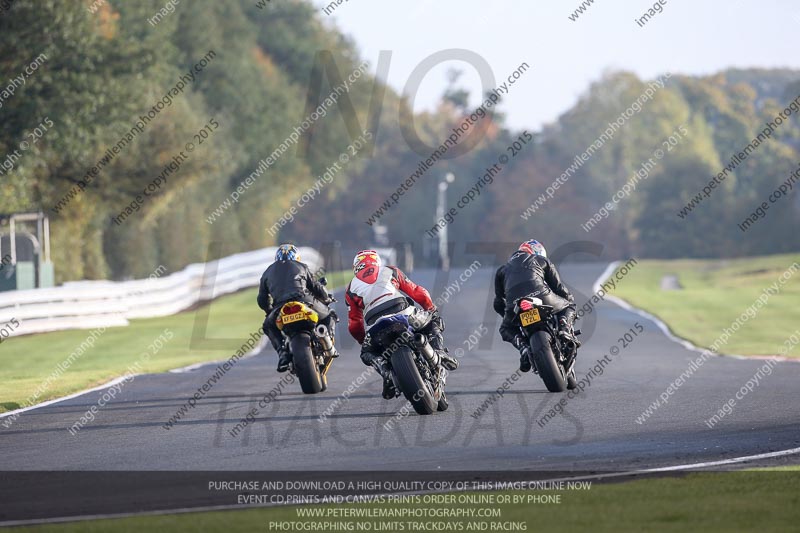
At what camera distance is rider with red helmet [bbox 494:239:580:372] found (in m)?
13.2

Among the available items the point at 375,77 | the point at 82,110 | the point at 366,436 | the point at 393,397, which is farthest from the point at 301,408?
the point at 375,77

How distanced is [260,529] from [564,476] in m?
2.44

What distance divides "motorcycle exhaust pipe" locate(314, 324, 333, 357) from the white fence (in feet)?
41.5

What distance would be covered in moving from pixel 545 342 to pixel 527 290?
682 mm

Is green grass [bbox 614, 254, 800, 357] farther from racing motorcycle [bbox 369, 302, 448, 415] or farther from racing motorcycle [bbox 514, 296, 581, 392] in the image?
racing motorcycle [bbox 369, 302, 448, 415]

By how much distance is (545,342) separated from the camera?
12.8 metres

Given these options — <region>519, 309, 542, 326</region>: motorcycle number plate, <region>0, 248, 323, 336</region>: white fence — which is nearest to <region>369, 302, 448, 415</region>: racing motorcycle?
<region>519, 309, 542, 326</region>: motorcycle number plate

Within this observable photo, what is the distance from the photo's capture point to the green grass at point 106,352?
53.3ft

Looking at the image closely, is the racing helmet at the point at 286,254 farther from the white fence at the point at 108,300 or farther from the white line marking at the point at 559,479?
the white fence at the point at 108,300

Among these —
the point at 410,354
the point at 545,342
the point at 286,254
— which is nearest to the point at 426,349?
the point at 410,354

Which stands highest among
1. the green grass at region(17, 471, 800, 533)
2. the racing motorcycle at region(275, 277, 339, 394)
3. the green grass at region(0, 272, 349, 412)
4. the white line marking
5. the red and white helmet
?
the green grass at region(0, 272, 349, 412)

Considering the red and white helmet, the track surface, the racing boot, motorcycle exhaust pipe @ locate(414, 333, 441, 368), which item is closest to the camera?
the track surface

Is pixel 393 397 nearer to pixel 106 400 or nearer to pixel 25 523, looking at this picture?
pixel 106 400

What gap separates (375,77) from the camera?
72062mm
